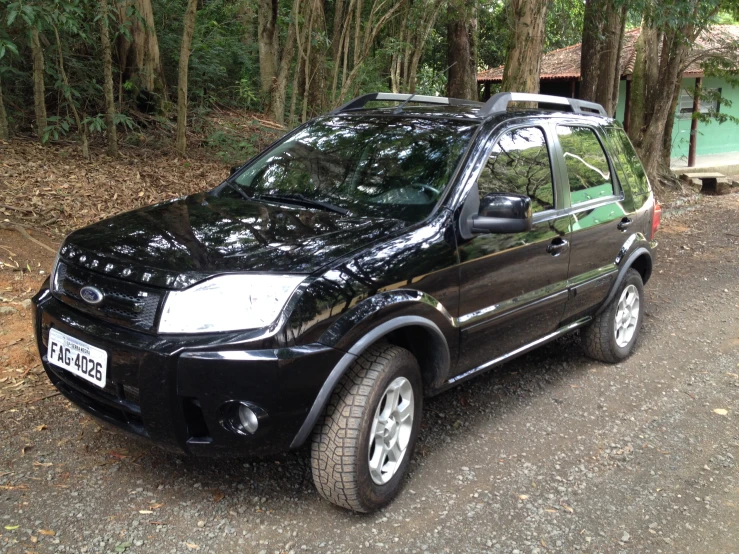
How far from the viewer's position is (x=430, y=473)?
3715 millimetres

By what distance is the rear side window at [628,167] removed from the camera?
528 centimetres

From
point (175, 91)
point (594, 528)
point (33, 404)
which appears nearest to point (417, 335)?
point (594, 528)

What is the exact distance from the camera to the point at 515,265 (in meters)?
4.02

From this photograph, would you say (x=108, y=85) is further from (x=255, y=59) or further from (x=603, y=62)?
(x=603, y=62)

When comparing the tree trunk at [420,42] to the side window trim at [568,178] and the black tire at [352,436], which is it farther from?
the black tire at [352,436]

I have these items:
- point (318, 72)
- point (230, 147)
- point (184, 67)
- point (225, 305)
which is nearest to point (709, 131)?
point (318, 72)

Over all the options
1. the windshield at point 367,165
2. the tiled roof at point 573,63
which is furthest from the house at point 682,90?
the windshield at point 367,165

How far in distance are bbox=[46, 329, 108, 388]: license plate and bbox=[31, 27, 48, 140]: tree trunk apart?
5.43m

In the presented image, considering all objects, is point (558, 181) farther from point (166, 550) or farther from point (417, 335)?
point (166, 550)

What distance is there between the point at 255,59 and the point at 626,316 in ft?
31.6

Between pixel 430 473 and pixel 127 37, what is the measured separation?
7.11 metres

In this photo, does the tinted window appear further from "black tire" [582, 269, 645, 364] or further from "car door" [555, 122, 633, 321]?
"black tire" [582, 269, 645, 364]

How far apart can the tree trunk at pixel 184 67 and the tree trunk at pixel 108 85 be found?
0.79m

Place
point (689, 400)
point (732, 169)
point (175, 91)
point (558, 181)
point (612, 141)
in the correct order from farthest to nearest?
point (732, 169), point (175, 91), point (612, 141), point (689, 400), point (558, 181)
